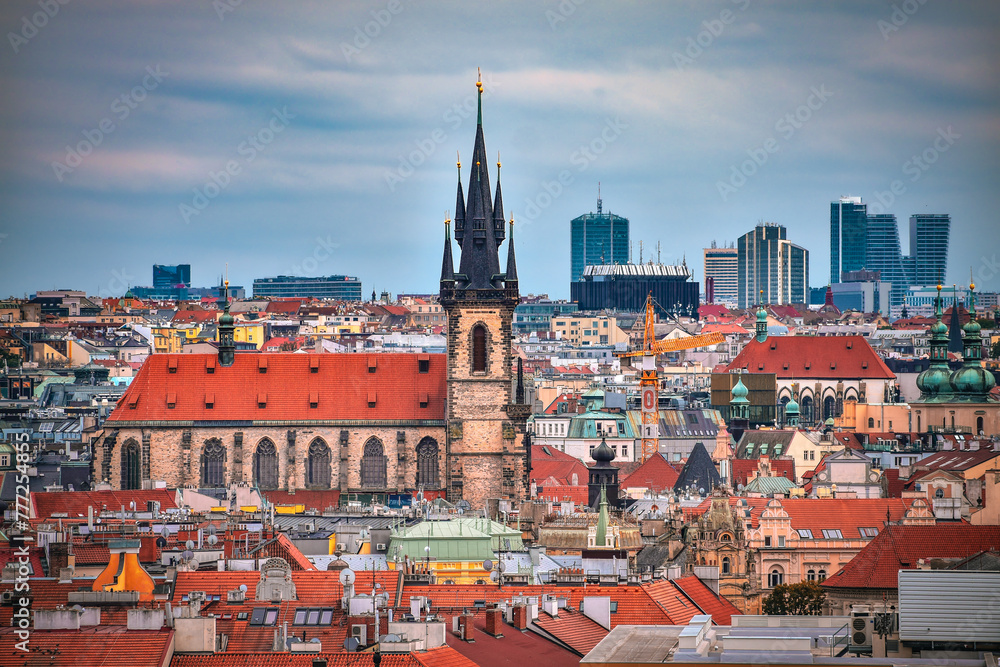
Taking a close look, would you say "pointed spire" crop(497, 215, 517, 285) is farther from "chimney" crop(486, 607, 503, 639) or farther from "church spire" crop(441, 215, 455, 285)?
"chimney" crop(486, 607, 503, 639)

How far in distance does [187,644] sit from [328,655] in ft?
8.62

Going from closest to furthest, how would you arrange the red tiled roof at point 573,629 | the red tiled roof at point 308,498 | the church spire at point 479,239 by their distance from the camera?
the red tiled roof at point 573,629 → the red tiled roof at point 308,498 → the church spire at point 479,239

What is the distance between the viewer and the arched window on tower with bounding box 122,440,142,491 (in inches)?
4503

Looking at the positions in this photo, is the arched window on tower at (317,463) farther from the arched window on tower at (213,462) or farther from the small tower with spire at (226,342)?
the small tower with spire at (226,342)

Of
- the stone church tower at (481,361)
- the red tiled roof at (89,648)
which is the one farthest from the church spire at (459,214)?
the red tiled roof at (89,648)

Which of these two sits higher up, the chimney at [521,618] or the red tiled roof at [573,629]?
the chimney at [521,618]

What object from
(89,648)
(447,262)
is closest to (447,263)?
(447,262)

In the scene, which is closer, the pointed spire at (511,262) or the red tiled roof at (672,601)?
the red tiled roof at (672,601)

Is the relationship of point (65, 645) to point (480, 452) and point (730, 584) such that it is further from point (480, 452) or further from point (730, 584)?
point (480, 452)

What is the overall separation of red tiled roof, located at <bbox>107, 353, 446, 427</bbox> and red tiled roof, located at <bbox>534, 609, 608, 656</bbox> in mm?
53188

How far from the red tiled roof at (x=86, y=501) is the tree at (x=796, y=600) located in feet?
77.2

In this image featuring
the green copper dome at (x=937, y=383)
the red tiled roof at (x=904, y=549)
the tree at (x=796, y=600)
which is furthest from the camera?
the green copper dome at (x=937, y=383)

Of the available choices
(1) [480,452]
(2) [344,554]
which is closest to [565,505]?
Result: (1) [480,452]

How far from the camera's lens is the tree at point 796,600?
81.6 metres
